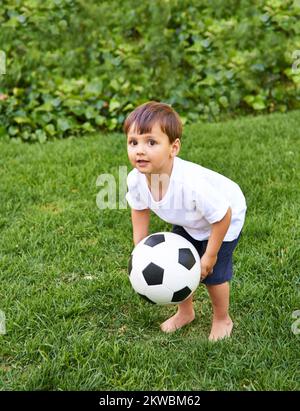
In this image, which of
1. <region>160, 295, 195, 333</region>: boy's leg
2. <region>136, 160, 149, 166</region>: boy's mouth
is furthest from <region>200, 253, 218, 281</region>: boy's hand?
<region>136, 160, 149, 166</region>: boy's mouth

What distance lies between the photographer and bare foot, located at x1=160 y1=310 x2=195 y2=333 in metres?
2.72

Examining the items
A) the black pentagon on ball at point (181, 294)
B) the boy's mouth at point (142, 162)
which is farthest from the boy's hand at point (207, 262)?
the boy's mouth at point (142, 162)

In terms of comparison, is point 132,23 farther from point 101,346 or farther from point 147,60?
point 101,346

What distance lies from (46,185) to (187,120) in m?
2.06

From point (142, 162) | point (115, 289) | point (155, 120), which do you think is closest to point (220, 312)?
point (115, 289)

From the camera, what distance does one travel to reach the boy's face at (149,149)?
7.47 ft

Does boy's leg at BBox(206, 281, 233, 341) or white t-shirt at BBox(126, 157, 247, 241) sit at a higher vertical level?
white t-shirt at BBox(126, 157, 247, 241)

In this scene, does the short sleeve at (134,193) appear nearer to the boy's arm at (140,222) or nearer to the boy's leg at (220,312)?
the boy's arm at (140,222)

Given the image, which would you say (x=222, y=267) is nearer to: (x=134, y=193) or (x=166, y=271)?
(x=166, y=271)

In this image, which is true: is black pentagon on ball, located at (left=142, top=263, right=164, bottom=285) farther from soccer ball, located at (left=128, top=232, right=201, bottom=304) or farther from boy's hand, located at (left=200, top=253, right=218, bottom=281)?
boy's hand, located at (left=200, top=253, right=218, bottom=281)

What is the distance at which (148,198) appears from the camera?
2.46 meters

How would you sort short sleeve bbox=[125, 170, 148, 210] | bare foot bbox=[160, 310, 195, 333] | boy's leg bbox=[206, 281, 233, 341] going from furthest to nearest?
bare foot bbox=[160, 310, 195, 333], boy's leg bbox=[206, 281, 233, 341], short sleeve bbox=[125, 170, 148, 210]

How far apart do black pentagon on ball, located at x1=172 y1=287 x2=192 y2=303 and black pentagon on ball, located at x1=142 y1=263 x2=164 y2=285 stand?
84mm

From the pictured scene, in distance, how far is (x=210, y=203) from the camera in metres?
2.30
